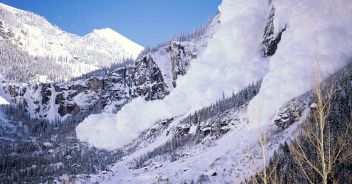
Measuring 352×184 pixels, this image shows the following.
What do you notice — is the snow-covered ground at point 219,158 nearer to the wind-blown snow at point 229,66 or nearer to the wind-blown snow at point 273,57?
the wind-blown snow at point 273,57

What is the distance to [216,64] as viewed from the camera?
189 m

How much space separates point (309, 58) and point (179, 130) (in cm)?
5279

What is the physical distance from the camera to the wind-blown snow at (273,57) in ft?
338

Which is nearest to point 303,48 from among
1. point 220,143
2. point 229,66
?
point 220,143

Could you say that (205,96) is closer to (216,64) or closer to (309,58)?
(216,64)

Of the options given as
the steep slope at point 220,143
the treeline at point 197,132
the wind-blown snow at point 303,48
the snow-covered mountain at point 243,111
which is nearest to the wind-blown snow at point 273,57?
the wind-blown snow at point 303,48

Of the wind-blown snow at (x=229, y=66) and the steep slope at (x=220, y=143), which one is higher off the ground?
the wind-blown snow at (x=229, y=66)

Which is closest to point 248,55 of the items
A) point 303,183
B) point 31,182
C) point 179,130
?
point 179,130

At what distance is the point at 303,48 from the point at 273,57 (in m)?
23.7

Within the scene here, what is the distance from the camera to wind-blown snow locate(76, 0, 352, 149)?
103106 mm

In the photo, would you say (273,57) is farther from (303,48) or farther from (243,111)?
(243,111)

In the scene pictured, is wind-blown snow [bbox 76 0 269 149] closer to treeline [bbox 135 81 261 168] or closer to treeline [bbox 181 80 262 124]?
treeline [bbox 181 80 262 124]

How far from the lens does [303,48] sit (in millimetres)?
122688

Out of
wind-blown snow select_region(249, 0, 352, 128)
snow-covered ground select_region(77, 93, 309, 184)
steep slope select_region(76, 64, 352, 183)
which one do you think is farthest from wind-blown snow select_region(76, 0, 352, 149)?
steep slope select_region(76, 64, 352, 183)
